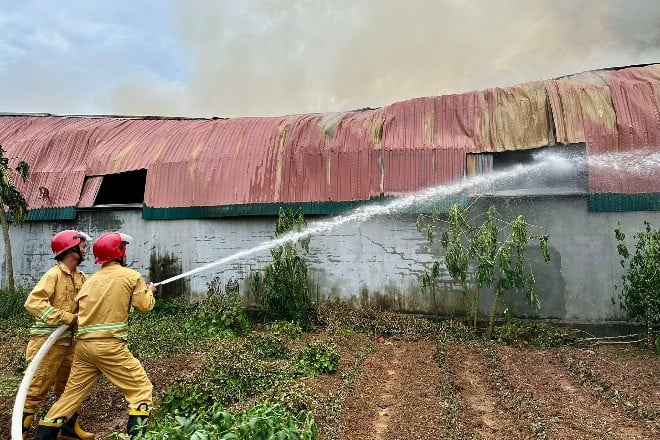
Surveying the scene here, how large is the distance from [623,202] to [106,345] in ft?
26.7

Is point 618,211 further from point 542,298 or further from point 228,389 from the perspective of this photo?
point 228,389

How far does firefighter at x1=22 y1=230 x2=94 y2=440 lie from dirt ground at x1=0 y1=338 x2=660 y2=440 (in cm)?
45

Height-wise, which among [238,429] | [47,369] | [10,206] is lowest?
[47,369]

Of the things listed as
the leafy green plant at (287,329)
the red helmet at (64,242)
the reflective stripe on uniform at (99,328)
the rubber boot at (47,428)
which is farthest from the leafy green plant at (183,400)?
the leafy green plant at (287,329)

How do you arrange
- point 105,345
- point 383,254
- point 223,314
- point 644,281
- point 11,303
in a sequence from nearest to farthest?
point 105,345, point 644,281, point 223,314, point 383,254, point 11,303

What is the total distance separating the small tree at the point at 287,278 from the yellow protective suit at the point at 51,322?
4339 millimetres

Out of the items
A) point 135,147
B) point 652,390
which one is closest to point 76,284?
point 652,390

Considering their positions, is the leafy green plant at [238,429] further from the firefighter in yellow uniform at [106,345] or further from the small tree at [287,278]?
the small tree at [287,278]

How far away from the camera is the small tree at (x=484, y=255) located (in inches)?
303

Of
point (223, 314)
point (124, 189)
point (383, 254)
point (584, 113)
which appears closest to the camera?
point (584, 113)

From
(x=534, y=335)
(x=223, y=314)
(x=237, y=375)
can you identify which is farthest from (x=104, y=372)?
(x=534, y=335)

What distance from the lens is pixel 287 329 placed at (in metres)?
8.49

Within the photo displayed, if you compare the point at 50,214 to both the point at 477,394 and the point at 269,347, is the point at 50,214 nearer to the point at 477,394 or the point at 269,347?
the point at 269,347

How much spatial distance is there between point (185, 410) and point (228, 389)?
55cm
